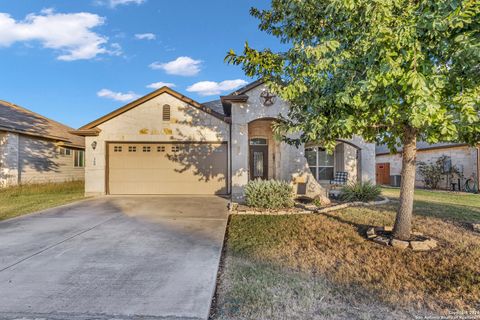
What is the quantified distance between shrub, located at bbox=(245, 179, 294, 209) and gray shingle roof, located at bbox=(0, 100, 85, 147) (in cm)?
1188

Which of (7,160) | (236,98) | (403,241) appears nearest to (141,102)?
(236,98)

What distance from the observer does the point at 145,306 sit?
2.95 meters

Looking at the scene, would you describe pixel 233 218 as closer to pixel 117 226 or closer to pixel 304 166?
pixel 117 226

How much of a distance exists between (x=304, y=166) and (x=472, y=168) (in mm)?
10500

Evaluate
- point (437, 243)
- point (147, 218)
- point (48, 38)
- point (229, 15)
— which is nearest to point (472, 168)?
point (437, 243)

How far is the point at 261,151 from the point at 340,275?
32.1ft

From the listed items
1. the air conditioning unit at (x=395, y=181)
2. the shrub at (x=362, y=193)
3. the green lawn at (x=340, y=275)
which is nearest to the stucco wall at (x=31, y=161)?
the green lawn at (x=340, y=275)

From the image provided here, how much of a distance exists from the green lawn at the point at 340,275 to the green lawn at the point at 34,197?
24.0 feet

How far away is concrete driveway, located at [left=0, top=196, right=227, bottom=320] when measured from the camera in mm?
2928

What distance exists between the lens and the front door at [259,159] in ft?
43.6

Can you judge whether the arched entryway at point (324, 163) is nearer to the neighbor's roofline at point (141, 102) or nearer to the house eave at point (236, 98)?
the house eave at point (236, 98)

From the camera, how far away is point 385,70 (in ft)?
10.9

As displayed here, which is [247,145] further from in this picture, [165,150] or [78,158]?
[78,158]

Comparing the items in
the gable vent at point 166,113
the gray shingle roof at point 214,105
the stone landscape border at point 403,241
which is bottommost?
the stone landscape border at point 403,241
